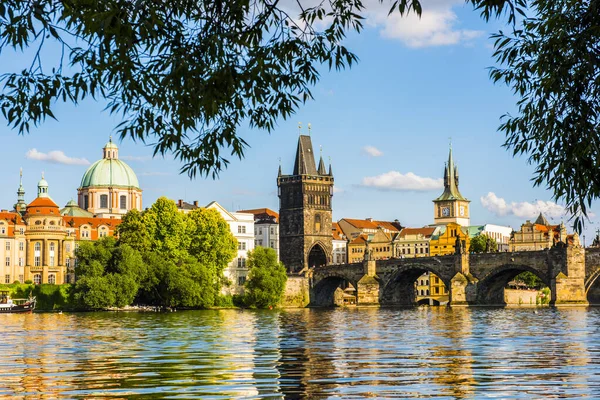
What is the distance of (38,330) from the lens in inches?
1956

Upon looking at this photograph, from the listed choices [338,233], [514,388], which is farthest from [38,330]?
[338,233]

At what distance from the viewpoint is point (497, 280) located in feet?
343

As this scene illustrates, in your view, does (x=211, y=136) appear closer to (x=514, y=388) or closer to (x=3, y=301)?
(x=514, y=388)

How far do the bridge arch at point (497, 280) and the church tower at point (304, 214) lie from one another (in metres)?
36.5

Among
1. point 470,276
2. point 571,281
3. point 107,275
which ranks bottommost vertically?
point 571,281

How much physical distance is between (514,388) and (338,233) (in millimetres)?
153736

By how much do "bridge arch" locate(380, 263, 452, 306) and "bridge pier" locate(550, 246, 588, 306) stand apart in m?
16.4

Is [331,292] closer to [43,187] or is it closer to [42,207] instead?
[42,207]

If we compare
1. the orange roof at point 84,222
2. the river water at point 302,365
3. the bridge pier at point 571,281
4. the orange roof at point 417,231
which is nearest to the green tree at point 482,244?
the orange roof at point 417,231

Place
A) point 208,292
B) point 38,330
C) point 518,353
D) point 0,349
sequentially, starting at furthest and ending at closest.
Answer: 1. point 208,292
2. point 38,330
3. point 0,349
4. point 518,353

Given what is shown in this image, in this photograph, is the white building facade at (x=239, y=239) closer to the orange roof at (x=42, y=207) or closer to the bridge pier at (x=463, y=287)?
the orange roof at (x=42, y=207)

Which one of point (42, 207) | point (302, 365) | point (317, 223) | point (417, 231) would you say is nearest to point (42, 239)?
point (42, 207)

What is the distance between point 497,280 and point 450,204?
84.8 metres

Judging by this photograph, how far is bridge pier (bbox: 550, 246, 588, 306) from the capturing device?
9525 cm
